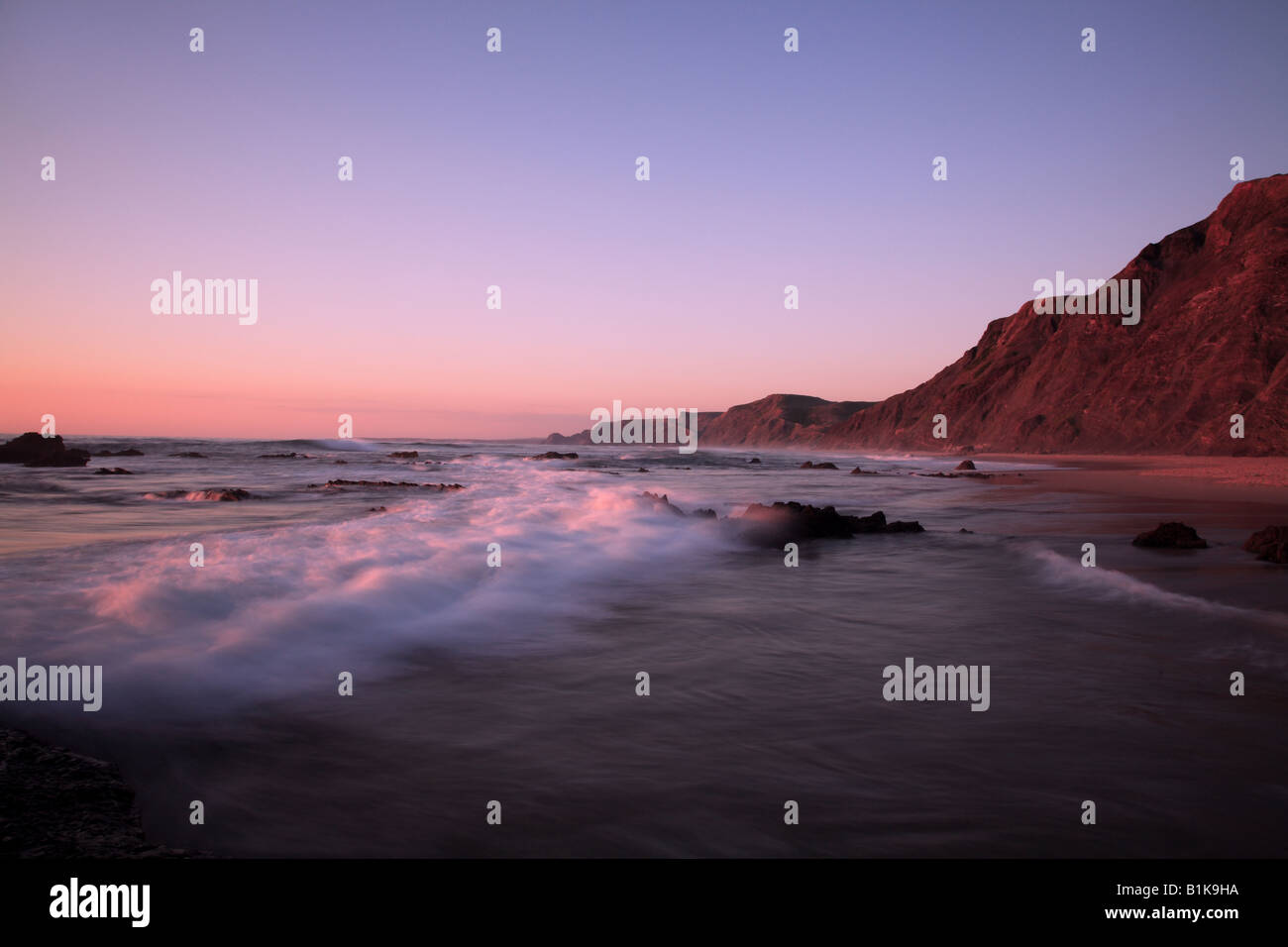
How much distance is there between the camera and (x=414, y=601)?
29.0 feet

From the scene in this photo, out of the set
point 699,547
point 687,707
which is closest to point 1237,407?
point 699,547

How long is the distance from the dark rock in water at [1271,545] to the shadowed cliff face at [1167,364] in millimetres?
40519

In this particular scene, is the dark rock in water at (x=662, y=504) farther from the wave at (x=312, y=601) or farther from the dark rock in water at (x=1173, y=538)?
the dark rock in water at (x=1173, y=538)

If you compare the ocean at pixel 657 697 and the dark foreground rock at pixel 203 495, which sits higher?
the dark foreground rock at pixel 203 495

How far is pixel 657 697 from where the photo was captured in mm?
5695

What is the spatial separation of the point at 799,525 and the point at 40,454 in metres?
43.6

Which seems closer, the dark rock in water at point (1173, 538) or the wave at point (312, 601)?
the wave at point (312, 601)

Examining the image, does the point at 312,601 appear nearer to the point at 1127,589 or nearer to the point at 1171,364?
the point at 1127,589

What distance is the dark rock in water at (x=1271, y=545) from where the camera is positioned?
10.3 meters

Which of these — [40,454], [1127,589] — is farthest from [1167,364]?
[40,454]

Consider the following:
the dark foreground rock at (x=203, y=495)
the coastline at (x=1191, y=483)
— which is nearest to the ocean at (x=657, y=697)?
the dark foreground rock at (x=203, y=495)

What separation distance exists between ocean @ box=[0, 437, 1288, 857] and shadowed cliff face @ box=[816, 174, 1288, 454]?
47.0 meters
